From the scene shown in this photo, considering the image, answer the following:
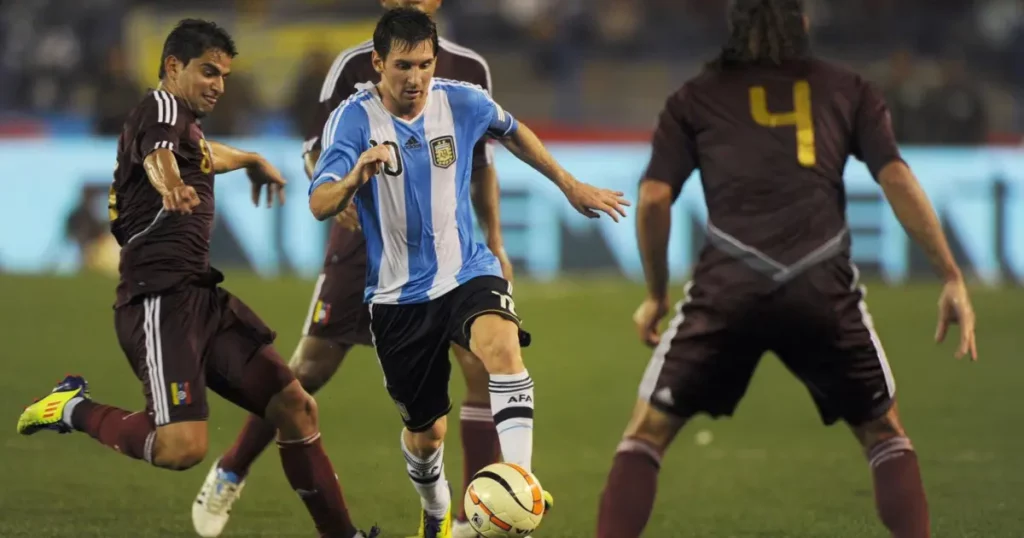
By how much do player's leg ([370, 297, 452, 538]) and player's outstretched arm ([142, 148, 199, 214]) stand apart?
0.87 m

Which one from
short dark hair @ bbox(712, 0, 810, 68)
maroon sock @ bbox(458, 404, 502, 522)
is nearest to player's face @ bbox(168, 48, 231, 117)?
maroon sock @ bbox(458, 404, 502, 522)

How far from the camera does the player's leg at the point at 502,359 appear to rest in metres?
5.61

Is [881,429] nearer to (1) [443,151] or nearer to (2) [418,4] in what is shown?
(1) [443,151]

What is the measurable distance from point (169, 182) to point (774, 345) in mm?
2215

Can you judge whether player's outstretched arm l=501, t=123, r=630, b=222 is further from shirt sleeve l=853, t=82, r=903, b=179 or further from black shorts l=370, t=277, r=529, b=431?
shirt sleeve l=853, t=82, r=903, b=179

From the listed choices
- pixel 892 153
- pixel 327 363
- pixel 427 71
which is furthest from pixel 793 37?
pixel 327 363

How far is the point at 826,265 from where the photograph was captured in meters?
5.05

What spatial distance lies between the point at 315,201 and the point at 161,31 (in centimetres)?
1595

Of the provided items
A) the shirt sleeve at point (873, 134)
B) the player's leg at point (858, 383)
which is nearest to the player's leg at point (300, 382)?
the player's leg at point (858, 383)

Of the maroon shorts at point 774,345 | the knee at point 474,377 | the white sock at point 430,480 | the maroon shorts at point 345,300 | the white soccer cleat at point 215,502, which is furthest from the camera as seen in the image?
the maroon shorts at point 345,300

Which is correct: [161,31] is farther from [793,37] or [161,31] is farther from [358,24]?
[793,37]

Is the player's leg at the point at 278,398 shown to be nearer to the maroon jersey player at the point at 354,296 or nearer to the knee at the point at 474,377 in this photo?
the maroon jersey player at the point at 354,296

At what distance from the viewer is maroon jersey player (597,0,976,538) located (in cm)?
504

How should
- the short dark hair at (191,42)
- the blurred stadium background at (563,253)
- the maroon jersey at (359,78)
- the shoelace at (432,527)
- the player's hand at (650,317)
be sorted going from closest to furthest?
the player's hand at (650,317)
the short dark hair at (191,42)
the shoelace at (432,527)
the maroon jersey at (359,78)
the blurred stadium background at (563,253)
